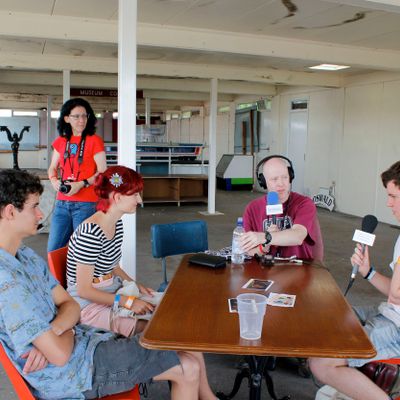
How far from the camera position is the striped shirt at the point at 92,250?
7.02 ft

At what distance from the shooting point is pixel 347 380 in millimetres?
1848

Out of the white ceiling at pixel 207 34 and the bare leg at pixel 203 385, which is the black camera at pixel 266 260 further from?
the white ceiling at pixel 207 34

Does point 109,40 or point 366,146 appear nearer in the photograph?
point 109,40

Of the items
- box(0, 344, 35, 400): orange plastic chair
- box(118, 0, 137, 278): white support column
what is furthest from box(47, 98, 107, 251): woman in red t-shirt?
box(0, 344, 35, 400): orange plastic chair

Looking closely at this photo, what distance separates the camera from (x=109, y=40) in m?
5.93

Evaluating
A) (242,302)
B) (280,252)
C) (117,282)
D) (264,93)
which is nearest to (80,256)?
(117,282)

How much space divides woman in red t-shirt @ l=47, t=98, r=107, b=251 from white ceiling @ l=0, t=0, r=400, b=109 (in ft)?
7.36

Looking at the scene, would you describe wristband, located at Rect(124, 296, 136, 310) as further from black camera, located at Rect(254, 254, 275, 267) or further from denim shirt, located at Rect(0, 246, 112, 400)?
black camera, located at Rect(254, 254, 275, 267)

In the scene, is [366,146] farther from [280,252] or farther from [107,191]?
[107,191]

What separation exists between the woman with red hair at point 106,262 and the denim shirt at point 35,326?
31cm

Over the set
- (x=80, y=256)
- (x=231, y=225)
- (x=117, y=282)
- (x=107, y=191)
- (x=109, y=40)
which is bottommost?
(x=231, y=225)

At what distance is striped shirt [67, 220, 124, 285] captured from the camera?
214 centimetres

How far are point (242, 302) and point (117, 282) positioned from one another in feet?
3.42

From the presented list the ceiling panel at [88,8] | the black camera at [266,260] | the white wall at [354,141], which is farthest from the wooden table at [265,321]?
the white wall at [354,141]
